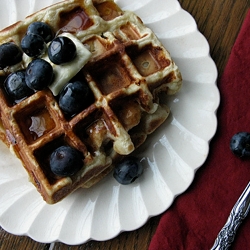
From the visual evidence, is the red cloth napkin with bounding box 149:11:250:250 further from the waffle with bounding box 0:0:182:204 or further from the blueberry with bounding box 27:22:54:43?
the blueberry with bounding box 27:22:54:43

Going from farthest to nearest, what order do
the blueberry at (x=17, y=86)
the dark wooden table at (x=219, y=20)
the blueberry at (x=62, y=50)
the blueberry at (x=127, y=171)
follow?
the dark wooden table at (x=219, y=20) → the blueberry at (x=127, y=171) → the blueberry at (x=17, y=86) → the blueberry at (x=62, y=50)

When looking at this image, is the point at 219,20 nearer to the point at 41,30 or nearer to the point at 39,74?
the point at 41,30

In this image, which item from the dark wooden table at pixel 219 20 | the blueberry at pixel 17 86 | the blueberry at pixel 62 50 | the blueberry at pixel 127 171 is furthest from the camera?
the dark wooden table at pixel 219 20

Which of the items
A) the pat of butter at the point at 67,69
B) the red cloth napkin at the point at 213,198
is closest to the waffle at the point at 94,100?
the pat of butter at the point at 67,69

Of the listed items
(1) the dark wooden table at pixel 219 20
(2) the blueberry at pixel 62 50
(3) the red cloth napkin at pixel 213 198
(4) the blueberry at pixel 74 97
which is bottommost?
(3) the red cloth napkin at pixel 213 198

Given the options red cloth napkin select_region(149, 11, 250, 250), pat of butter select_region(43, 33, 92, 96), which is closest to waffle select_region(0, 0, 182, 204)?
pat of butter select_region(43, 33, 92, 96)

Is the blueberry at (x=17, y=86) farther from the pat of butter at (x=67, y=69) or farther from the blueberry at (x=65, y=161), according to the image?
the blueberry at (x=65, y=161)

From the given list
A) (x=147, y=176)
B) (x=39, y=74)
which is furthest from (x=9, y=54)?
(x=147, y=176)

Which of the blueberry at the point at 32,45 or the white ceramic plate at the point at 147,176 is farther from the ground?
the blueberry at the point at 32,45
